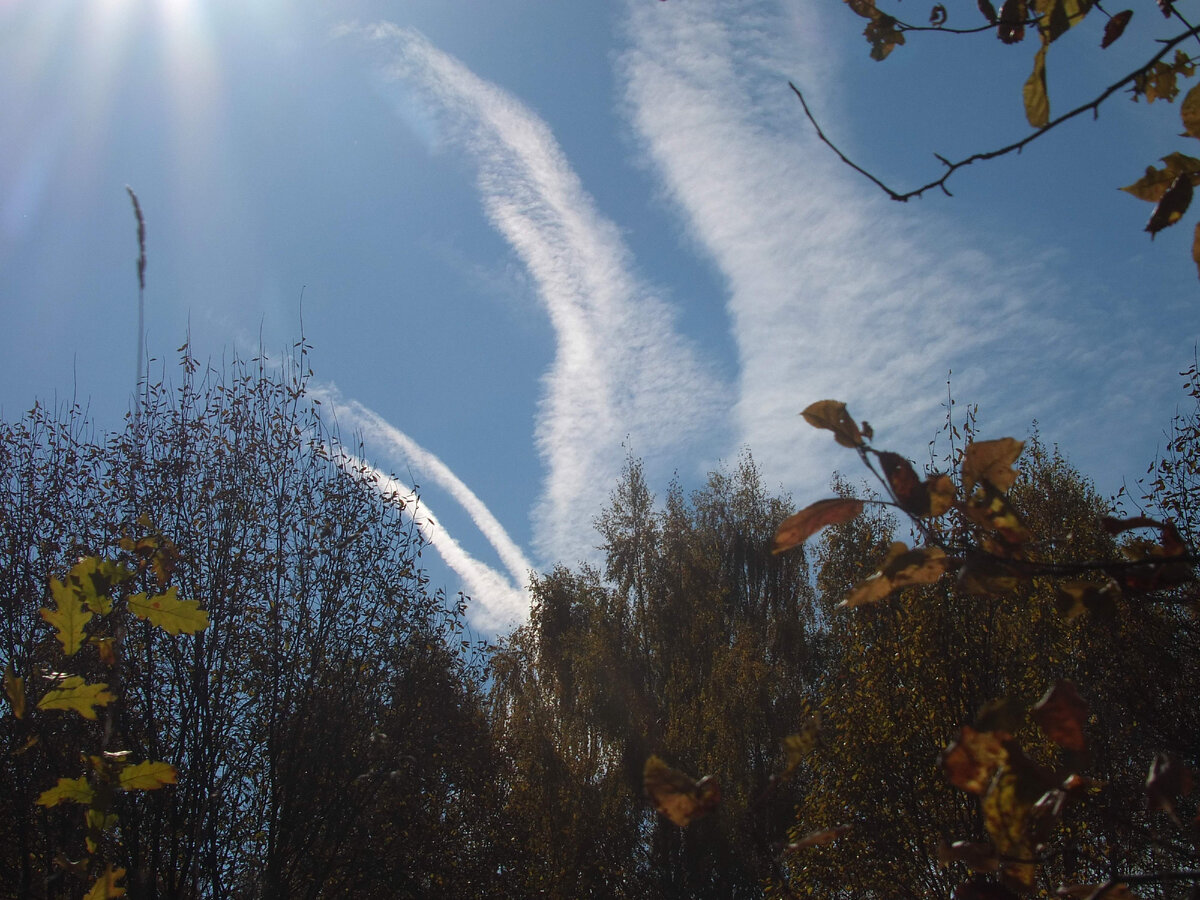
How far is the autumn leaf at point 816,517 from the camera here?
0.76 metres

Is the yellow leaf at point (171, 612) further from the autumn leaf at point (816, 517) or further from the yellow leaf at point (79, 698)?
the autumn leaf at point (816, 517)

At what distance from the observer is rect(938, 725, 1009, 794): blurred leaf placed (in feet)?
2.16

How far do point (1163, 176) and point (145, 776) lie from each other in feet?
4.85

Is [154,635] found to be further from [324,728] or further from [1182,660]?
[1182,660]

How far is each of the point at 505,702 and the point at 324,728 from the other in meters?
8.95

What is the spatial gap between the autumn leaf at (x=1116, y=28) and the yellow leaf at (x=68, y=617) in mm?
1508

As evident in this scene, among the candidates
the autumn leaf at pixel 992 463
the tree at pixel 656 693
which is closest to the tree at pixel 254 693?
the tree at pixel 656 693

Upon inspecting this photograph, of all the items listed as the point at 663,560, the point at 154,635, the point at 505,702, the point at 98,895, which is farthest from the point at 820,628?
the point at 98,895

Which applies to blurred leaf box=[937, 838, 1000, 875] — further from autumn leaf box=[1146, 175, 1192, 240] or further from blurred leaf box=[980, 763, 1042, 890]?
autumn leaf box=[1146, 175, 1192, 240]

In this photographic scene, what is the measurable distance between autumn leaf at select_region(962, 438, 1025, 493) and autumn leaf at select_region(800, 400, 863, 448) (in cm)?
10

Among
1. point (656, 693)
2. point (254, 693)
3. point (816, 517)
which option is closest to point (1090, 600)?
point (816, 517)

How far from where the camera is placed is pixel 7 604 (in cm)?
776

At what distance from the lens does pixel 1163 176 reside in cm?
88

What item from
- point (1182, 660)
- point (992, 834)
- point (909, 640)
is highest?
point (909, 640)
